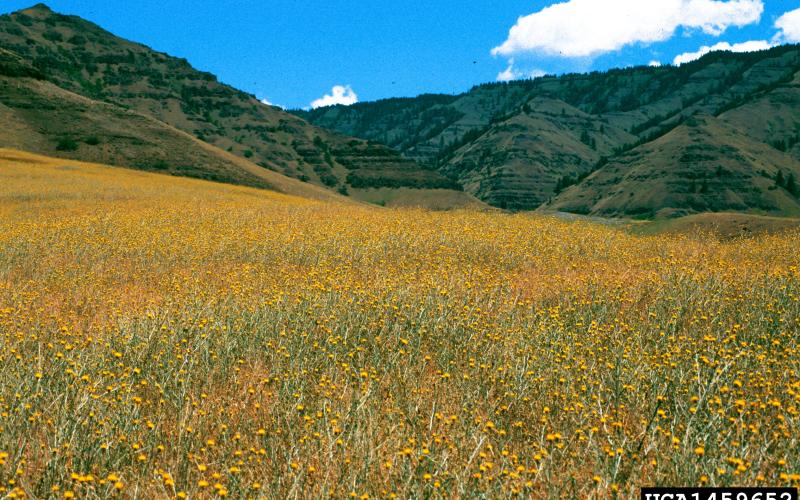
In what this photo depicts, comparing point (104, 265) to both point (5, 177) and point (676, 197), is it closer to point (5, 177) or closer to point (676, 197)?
point (5, 177)

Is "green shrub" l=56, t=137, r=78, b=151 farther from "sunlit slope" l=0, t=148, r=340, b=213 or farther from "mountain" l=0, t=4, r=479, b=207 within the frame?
"sunlit slope" l=0, t=148, r=340, b=213

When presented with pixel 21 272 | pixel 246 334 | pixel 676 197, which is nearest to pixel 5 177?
pixel 21 272

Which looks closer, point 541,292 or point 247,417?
point 247,417

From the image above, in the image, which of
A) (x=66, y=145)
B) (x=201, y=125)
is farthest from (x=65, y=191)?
(x=201, y=125)

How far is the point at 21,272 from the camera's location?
11281 millimetres

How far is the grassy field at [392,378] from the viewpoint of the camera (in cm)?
401

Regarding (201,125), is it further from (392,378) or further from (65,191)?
(392,378)

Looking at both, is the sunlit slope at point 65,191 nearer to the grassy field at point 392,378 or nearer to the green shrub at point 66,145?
the grassy field at point 392,378

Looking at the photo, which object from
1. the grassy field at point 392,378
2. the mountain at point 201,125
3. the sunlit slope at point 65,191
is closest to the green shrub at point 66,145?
the mountain at point 201,125

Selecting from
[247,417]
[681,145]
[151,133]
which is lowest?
[247,417]

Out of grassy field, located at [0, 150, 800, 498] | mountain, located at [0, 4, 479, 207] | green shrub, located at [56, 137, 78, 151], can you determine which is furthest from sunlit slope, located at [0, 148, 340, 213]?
mountain, located at [0, 4, 479, 207]

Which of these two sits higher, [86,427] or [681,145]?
[681,145]

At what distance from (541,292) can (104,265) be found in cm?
973

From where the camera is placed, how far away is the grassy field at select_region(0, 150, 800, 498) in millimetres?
4008
